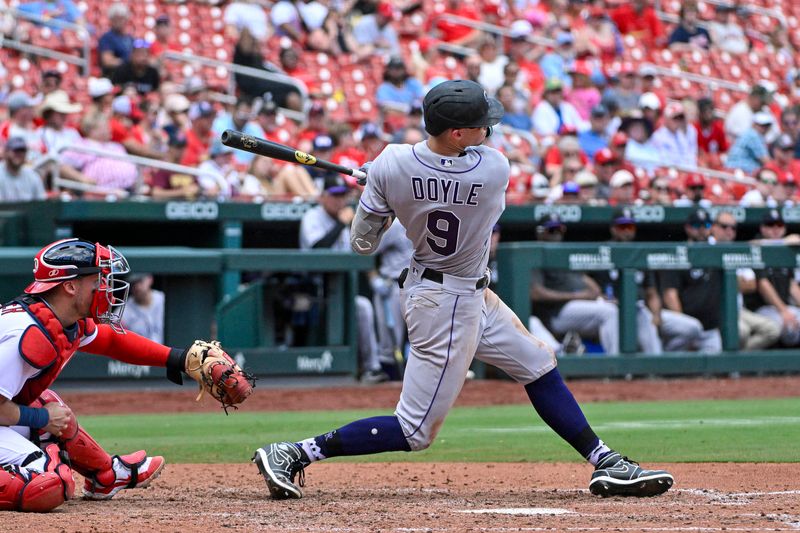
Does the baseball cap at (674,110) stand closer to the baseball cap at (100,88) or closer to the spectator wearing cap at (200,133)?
the spectator wearing cap at (200,133)

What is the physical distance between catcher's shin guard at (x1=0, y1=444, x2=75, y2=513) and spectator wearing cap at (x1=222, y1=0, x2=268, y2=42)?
10.9 metres

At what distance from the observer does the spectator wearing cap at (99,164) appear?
37.3 feet

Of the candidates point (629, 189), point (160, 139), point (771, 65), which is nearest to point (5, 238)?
point (160, 139)

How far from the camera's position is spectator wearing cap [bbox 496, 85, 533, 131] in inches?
579

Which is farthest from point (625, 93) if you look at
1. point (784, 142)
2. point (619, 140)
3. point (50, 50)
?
point (50, 50)

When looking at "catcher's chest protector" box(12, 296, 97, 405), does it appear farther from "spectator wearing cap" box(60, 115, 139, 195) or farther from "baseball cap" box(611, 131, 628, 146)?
"baseball cap" box(611, 131, 628, 146)

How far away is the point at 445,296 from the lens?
489 cm

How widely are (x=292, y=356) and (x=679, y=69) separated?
1024 centimetres

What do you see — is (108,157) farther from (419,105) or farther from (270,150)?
(270,150)

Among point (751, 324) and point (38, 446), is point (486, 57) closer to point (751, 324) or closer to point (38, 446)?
point (751, 324)

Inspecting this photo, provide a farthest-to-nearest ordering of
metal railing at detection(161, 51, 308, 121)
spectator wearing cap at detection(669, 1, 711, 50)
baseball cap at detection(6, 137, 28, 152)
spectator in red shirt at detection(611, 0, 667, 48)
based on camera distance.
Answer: spectator wearing cap at detection(669, 1, 711, 50) < spectator in red shirt at detection(611, 0, 667, 48) < metal railing at detection(161, 51, 308, 121) < baseball cap at detection(6, 137, 28, 152)

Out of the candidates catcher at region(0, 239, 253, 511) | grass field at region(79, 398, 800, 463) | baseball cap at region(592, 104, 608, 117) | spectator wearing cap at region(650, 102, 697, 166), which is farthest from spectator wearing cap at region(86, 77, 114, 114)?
catcher at region(0, 239, 253, 511)

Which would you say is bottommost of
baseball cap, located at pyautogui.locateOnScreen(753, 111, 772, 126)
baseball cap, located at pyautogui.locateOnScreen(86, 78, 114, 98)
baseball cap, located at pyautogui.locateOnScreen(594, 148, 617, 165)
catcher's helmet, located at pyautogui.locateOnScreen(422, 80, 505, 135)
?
catcher's helmet, located at pyautogui.locateOnScreen(422, 80, 505, 135)

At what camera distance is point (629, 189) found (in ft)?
42.1
